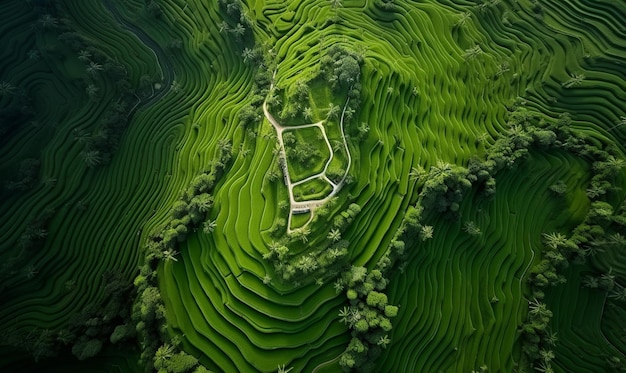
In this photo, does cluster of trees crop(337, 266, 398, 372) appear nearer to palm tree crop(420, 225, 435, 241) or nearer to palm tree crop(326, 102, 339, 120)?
palm tree crop(420, 225, 435, 241)

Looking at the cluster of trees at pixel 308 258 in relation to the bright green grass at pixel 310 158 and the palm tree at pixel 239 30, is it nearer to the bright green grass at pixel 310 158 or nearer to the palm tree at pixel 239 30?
the bright green grass at pixel 310 158

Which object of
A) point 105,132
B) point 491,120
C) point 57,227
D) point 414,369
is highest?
point 491,120

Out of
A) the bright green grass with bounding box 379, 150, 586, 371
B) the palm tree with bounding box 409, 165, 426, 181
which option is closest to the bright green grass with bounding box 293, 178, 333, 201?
the palm tree with bounding box 409, 165, 426, 181

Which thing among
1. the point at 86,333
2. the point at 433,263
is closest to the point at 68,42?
the point at 86,333

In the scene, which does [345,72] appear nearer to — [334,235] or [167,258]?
[334,235]

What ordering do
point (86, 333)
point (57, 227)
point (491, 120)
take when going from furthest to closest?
1. point (491, 120)
2. point (57, 227)
3. point (86, 333)

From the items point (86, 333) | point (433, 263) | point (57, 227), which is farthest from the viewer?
point (57, 227)

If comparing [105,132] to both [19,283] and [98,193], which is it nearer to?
[98,193]
